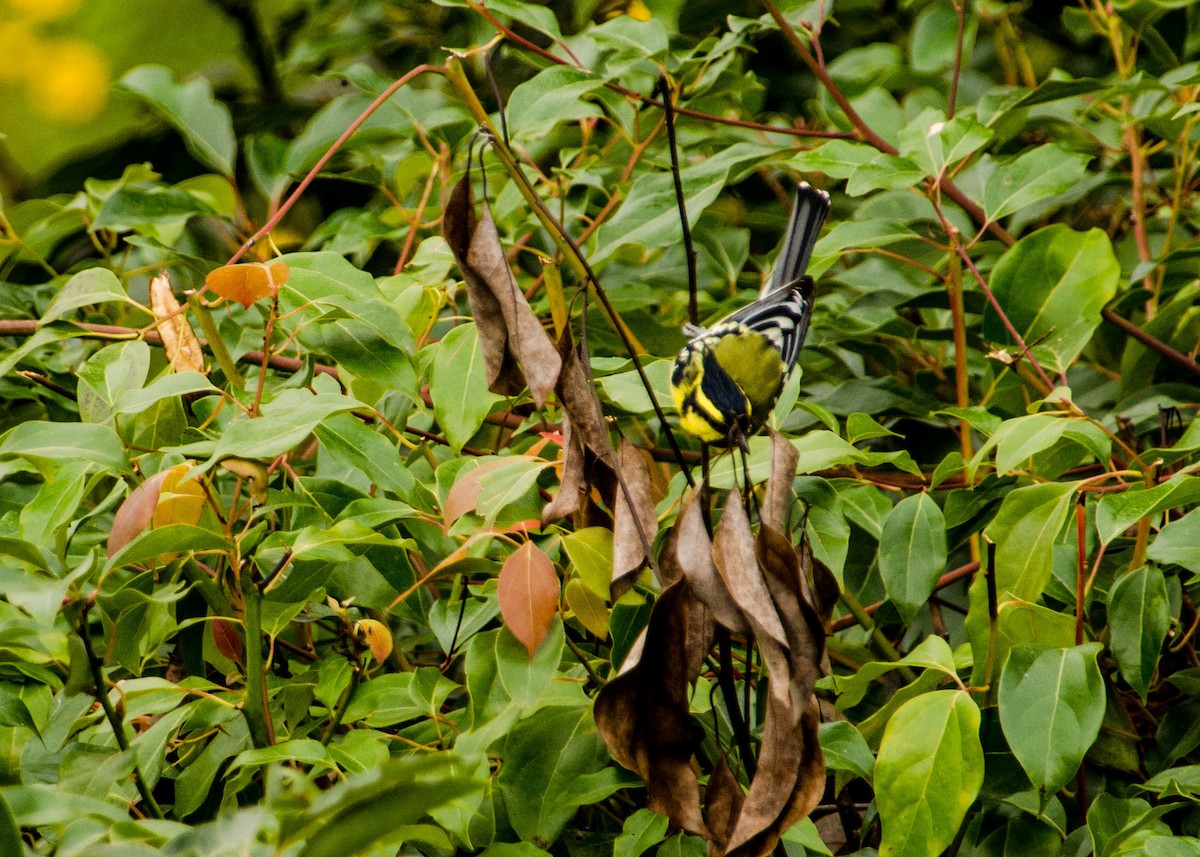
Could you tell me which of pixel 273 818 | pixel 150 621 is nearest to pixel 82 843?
pixel 273 818

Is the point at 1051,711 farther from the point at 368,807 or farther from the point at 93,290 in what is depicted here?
the point at 93,290

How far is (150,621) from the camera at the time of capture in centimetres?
67

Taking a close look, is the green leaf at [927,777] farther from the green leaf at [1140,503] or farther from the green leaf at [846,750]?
the green leaf at [1140,503]

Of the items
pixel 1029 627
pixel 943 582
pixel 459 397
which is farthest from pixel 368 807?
pixel 943 582

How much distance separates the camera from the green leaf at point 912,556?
77 centimetres

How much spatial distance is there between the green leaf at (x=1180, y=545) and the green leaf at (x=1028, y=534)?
0.20 ft

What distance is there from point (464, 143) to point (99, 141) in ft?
4.00

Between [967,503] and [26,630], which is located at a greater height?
[26,630]

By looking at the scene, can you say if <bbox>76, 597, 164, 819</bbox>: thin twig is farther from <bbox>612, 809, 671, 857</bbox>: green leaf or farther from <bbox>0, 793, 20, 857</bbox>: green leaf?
<bbox>612, 809, 671, 857</bbox>: green leaf

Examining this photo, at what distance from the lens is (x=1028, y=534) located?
71 centimetres

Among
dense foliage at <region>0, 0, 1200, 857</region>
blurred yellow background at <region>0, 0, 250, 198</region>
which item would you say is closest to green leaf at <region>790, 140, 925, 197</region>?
dense foliage at <region>0, 0, 1200, 857</region>

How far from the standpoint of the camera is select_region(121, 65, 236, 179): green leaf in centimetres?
118

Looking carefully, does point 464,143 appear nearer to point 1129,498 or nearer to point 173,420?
point 173,420

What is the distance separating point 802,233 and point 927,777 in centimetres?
54
